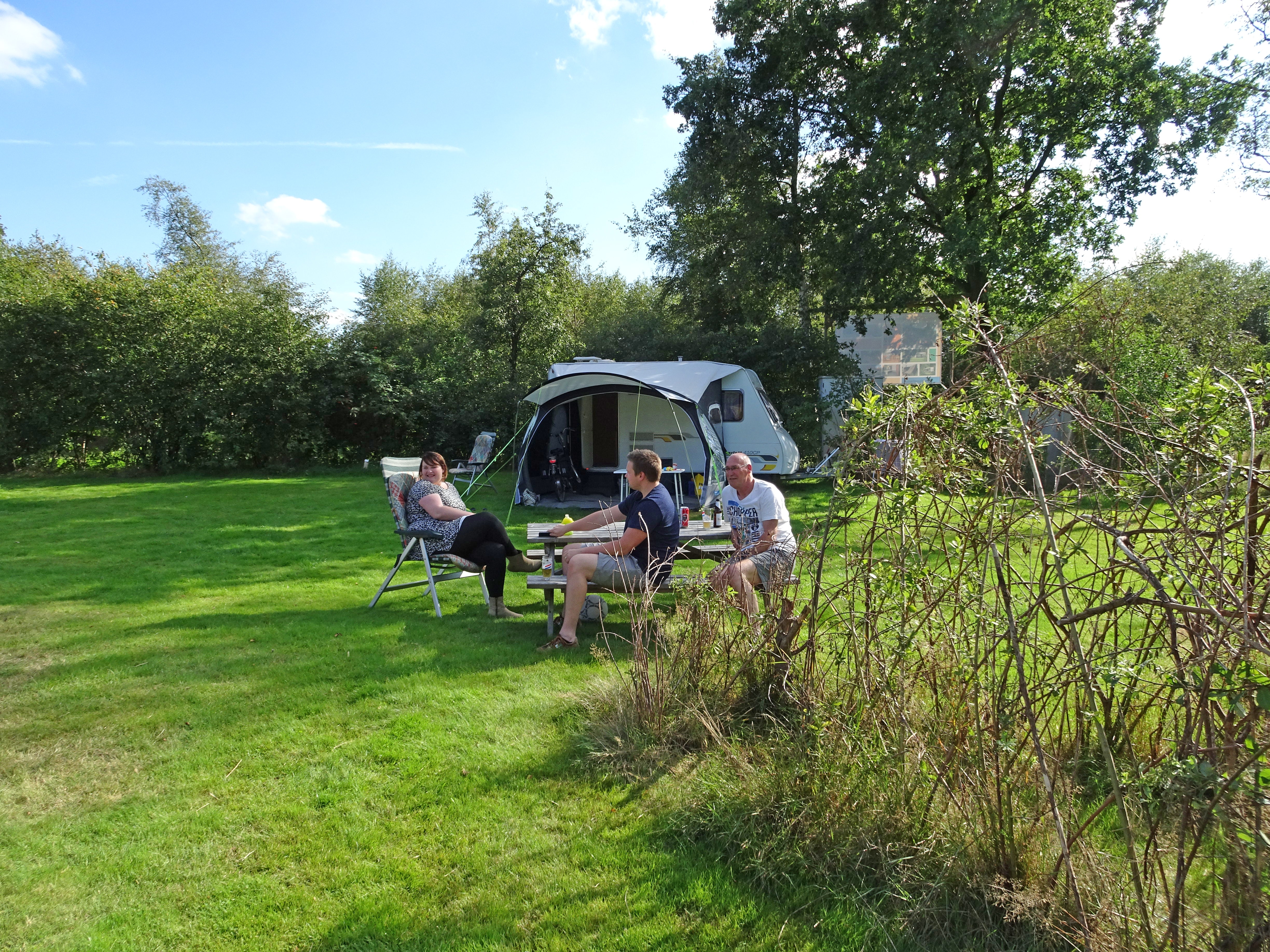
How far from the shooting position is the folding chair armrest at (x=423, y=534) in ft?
17.7

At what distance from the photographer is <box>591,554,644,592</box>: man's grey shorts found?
4520 millimetres

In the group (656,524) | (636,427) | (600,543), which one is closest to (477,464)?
(636,427)

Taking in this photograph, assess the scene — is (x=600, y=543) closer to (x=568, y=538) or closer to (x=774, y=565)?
(x=568, y=538)

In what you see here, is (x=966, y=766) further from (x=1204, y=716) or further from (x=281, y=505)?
(x=281, y=505)

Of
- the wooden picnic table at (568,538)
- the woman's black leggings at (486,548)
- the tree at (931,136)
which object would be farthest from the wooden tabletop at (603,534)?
the tree at (931,136)

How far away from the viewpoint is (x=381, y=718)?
145 inches

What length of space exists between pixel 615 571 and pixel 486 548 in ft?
4.05

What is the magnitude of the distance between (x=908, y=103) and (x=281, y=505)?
10.8 metres

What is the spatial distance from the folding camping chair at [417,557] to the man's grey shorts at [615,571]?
116cm

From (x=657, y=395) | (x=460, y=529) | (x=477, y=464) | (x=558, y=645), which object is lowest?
(x=558, y=645)

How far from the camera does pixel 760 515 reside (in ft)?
14.5

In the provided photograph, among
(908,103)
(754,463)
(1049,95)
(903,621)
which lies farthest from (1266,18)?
(903,621)

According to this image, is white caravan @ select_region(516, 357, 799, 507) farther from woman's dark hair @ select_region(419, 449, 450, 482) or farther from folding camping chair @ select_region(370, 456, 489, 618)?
folding camping chair @ select_region(370, 456, 489, 618)

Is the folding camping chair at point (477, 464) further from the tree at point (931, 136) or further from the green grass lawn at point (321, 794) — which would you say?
the green grass lawn at point (321, 794)
